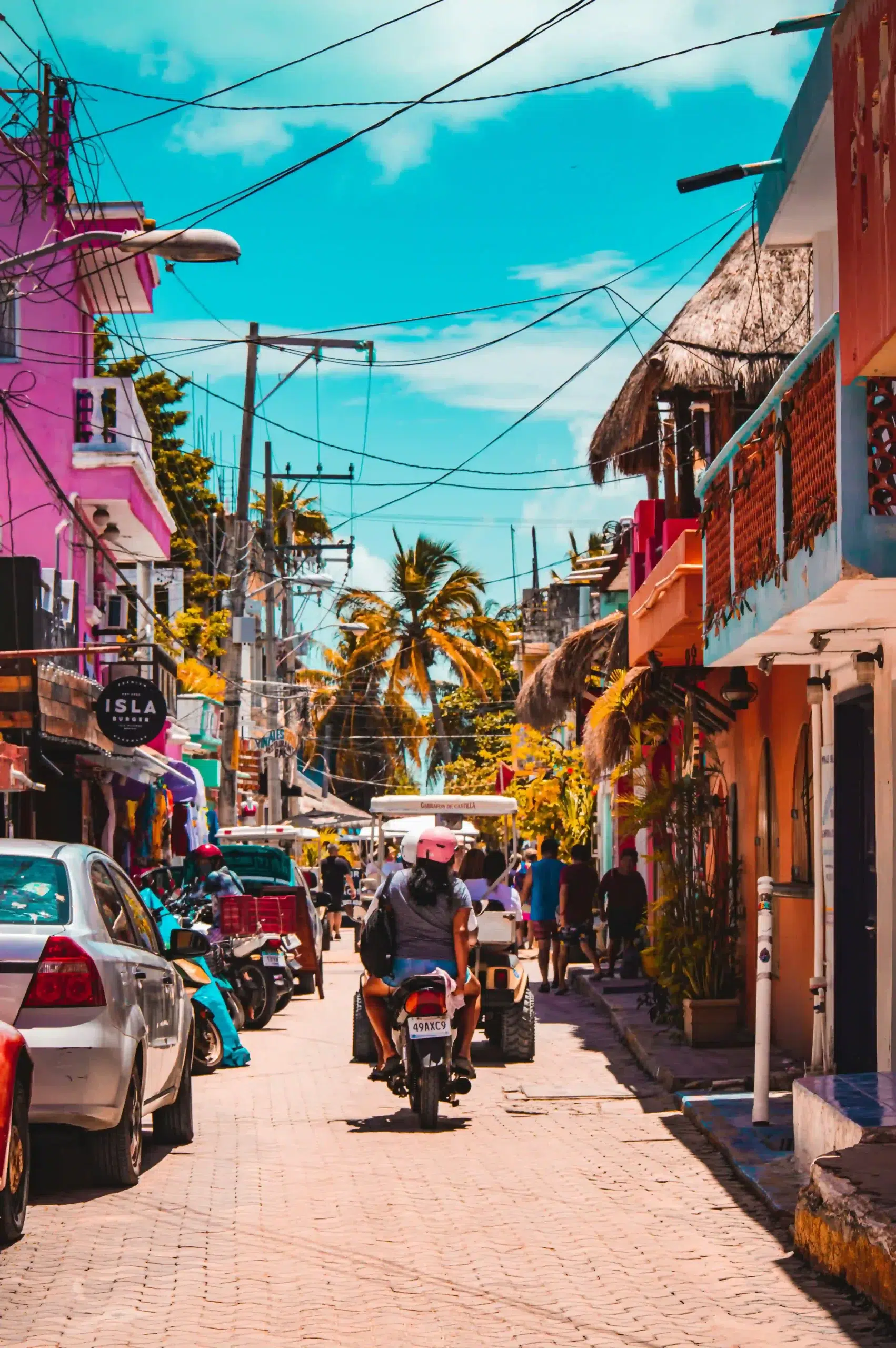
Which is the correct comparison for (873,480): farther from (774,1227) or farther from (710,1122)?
(710,1122)

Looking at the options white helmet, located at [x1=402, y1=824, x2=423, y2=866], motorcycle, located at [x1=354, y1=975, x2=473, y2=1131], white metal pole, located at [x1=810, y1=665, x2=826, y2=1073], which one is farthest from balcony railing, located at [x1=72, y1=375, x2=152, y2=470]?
motorcycle, located at [x1=354, y1=975, x2=473, y2=1131]

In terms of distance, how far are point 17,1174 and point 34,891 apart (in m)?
1.58

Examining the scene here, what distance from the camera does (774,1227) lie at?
7.98m

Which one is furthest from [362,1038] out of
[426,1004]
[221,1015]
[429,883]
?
[426,1004]

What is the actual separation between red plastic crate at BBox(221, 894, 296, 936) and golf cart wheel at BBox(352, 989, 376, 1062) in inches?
129

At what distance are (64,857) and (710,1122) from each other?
4.37 metres

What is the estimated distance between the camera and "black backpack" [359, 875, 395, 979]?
37.7 ft

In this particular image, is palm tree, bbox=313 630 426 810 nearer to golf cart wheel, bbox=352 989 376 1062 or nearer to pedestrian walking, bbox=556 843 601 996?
pedestrian walking, bbox=556 843 601 996

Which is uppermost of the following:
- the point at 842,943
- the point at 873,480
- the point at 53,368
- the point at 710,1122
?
the point at 53,368

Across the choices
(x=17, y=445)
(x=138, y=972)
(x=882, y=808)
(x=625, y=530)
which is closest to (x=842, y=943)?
(x=882, y=808)

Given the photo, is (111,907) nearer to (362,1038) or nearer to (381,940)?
(381,940)

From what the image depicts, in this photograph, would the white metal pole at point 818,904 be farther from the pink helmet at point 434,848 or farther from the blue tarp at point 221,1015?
the blue tarp at point 221,1015

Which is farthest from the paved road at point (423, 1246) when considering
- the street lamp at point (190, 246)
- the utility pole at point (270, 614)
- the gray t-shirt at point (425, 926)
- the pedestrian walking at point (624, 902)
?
the utility pole at point (270, 614)

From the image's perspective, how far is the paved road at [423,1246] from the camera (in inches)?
241
